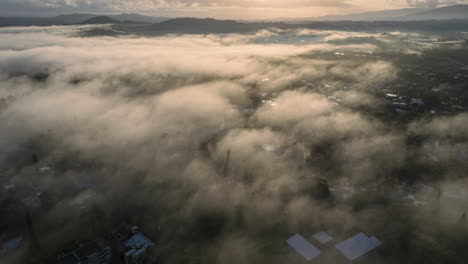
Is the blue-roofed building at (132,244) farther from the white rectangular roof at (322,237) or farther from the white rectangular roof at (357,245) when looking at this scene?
the white rectangular roof at (357,245)

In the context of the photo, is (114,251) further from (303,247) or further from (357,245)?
(357,245)

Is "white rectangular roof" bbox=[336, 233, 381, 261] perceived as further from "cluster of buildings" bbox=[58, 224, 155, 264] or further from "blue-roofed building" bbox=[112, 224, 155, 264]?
"blue-roofed building" bbox=[112, 224, 155, 264]

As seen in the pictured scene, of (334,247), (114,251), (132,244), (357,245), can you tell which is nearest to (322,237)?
(334,247)

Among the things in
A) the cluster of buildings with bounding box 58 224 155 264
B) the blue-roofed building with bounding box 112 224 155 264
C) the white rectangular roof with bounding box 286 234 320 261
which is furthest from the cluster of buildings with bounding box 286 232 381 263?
the cluster of buildings with bounding box 58 224 155 264

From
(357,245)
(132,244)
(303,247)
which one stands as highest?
(357,245)

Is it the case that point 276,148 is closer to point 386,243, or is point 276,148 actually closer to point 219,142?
point 219,142

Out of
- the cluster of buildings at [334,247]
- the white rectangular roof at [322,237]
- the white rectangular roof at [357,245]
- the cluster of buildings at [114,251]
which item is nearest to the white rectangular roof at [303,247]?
the cluster of buildings at [334,247]
